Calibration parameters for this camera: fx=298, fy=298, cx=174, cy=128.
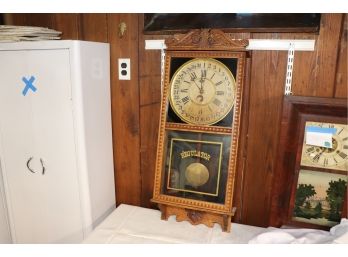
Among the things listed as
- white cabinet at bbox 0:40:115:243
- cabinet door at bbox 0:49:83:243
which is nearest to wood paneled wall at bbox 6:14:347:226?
white cabinet at bbox 0:40:115:243

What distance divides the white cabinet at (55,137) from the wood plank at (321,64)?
102 centimetres

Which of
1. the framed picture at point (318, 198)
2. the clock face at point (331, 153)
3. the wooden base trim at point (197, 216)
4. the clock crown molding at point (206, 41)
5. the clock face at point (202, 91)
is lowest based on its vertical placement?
the wooden base trim at point (197, 216)

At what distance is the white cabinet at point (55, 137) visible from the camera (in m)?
1.48

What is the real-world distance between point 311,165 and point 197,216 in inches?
23.2

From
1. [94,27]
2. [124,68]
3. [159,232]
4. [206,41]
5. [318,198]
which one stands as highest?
[94,27]

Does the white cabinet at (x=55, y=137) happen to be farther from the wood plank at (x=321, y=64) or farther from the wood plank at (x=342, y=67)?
the wood plank at (x=342, y=67)

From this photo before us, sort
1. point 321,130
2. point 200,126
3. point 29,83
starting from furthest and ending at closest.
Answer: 1. point 29,83
2. point 200,126
3. point 321,130

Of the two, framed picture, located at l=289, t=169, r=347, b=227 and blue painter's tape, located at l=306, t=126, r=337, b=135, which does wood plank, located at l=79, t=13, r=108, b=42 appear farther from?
framed picture, located at l=289, t=169, r=347, b=227

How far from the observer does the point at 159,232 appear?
4.83 ft

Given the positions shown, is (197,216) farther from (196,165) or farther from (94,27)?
(94,27)

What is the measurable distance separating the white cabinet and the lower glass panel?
431mm

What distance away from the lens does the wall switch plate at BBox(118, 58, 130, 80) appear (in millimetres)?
1690

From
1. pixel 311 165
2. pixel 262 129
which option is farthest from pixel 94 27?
pixel 311 165

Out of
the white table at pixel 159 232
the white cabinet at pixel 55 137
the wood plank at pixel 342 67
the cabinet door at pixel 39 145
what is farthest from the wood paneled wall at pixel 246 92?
the cabinet door at pixel 39 145
